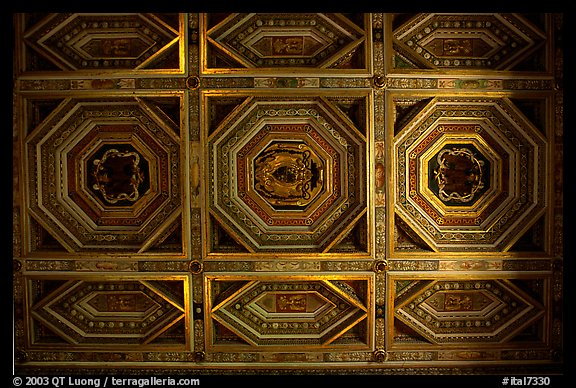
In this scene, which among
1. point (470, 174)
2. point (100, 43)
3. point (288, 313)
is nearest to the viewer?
point (100, 43)

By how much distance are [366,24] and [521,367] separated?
5556 mm

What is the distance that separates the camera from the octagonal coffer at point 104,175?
592cm

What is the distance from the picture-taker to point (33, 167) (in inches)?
235

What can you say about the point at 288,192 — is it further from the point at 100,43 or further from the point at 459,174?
the point at 100,43

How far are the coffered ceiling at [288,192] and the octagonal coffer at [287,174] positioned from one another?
3cm

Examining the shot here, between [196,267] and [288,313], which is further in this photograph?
[288,313]

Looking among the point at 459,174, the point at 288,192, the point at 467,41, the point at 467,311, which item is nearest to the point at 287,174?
the point at 288,192

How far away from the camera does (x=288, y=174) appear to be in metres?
6.00

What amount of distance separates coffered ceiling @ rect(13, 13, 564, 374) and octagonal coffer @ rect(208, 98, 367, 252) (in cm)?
3

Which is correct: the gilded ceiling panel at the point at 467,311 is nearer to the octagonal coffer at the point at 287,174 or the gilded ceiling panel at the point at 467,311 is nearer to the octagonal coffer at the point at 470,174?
the octagonal coffer at the point at 470,174

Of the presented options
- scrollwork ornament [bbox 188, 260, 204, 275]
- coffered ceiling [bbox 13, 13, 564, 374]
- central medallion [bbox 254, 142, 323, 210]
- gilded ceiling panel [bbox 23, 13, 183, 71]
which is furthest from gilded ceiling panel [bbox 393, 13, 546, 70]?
scrollwork ornament [bbox 188, 260, 204, 275]

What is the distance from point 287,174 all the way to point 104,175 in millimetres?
2728

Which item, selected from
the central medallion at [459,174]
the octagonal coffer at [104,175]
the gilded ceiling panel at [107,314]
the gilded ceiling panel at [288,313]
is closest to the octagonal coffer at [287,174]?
the gilded ceiling panel at [288,313]

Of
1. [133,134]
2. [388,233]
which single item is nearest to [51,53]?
[133,134]
